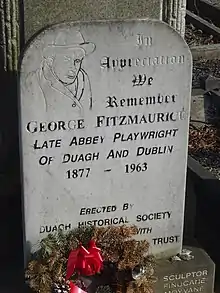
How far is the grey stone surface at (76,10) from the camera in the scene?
437cm

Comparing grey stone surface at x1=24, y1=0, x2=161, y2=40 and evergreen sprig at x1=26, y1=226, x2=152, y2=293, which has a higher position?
grey stone surface at x1=24, y1=0, x2=161, y2=40

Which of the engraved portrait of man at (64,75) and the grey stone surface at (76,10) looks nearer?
the engraved portrait of man at (64,75)

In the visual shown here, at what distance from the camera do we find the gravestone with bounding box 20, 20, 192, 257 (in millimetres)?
3531

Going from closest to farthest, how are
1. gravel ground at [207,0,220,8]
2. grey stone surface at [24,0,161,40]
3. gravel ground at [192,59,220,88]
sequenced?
grey stone surface at [24,0,161,40] < gravel ground at [192,59,220,88] < gravel ground at [207,0,220,8]

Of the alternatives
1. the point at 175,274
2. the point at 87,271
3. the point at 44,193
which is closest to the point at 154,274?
the point at 175,274

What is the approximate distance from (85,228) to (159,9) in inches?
59.1

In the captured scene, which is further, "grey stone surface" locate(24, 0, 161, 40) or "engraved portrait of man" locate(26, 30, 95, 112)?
"grey stone surface" locate(24, 0, 161, 40)

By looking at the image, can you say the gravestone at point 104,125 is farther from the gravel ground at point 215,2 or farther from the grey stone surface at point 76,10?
the gravel ground at point 215,2

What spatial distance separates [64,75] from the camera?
139 inches

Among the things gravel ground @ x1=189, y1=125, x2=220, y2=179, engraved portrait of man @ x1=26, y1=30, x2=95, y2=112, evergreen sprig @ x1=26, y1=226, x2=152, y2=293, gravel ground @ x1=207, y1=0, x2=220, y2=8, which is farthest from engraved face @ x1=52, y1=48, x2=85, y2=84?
gravel ground @ x1=207, y1=0, x2=220, y2=8

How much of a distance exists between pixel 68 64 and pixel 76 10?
0.97 metres

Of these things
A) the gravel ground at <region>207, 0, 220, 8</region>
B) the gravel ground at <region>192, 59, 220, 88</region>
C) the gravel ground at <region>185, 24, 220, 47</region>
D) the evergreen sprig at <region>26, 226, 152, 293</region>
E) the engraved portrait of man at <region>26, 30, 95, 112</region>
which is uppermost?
the engraved portrait of man at <region>26, 30, 95, 112</region>

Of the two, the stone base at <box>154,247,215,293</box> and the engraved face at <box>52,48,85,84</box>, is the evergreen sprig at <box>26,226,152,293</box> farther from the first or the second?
the engraved face at <box>52,48,85,84</box>

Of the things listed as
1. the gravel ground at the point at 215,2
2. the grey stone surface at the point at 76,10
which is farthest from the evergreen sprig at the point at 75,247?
the gravel ground at the point at 215,2
